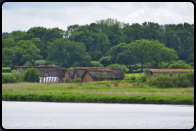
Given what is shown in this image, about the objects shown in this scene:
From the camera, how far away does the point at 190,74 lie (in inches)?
2073

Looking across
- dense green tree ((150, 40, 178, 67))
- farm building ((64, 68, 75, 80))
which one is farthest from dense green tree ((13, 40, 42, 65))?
dense green tree ((150, 40, 178, 67))

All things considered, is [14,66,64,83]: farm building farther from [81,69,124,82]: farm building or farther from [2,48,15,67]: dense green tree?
[2,48,15,67]: dense green tree

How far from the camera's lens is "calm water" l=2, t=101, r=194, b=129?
24.6 meters

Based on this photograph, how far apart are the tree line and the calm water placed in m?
68.1

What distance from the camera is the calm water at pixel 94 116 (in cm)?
2462

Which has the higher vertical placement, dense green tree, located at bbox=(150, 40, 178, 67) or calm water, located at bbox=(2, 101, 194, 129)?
dense green tree, located at bbox=(150, 40, 178, 67)

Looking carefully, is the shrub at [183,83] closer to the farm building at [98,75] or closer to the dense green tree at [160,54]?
the farm building at [98,75]

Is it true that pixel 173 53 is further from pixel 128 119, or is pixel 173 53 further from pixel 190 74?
pixel 128 119

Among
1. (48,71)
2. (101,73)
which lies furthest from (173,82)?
(48,71)

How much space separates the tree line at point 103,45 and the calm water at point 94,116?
68.1 m

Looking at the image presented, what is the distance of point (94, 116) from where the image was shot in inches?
1140

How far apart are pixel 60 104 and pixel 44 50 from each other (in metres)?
86.5

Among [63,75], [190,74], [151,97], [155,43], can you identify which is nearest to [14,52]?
[63,75]

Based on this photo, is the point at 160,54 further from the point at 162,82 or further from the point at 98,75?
the point at 162,82
